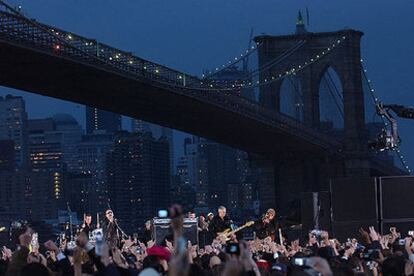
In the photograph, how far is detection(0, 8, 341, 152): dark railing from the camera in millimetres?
34688

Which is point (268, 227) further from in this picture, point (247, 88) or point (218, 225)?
point (247, 88)

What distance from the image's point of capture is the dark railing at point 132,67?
114ft

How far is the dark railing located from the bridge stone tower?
2637 millimetres

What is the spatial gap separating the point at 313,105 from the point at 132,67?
922 inches

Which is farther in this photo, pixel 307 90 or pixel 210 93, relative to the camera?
pixel 307 90

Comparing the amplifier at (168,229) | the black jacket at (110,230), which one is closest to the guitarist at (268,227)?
the amplifier at (168,229)

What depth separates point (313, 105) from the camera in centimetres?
6272

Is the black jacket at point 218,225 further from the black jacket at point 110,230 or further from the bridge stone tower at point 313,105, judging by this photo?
the bridge stone tower at point 313,105

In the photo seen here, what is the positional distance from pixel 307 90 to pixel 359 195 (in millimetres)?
46585

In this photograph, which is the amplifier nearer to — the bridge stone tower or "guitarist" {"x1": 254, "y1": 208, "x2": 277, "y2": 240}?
"guitarist" {"x1": 254, "y1": 208, "x2": 277, "y2": 240}

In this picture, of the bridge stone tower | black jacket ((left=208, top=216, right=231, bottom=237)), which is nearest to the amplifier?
black jacket ((left=208, top=216, right=231, bottom=237))

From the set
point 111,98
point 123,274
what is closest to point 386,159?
point 111,98

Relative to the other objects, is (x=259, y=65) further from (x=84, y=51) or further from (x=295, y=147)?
(x=84, y=51)

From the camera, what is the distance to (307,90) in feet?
210
